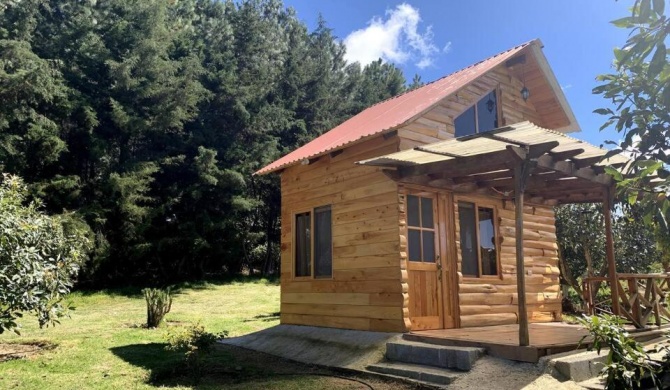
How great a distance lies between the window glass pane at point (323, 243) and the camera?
29.9 feet

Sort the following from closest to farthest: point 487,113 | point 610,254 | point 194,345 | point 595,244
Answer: point 194,345
point 610,254
point 487,113
point 595,244

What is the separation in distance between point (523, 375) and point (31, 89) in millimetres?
19765

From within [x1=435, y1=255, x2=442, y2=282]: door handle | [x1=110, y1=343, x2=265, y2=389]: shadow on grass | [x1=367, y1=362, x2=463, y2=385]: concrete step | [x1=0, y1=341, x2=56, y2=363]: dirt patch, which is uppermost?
[x1=435, y1=255, x2=442, y2=282]: door handle

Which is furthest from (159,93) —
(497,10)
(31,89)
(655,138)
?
(655,138)

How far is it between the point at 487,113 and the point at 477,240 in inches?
112

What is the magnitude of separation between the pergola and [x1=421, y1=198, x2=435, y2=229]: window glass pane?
33 cm

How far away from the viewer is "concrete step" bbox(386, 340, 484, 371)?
19.6 feet

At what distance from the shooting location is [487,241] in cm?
926

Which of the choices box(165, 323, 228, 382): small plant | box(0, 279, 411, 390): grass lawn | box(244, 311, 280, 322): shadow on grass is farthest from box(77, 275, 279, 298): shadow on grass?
box(165, 323, 228, 382): small plant

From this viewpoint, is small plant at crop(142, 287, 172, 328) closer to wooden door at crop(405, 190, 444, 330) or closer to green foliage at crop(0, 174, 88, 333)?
green foliage at crop(0, 174, 88, 333)

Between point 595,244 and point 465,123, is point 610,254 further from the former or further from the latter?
point 595,244

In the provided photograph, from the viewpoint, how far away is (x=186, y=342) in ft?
22.5

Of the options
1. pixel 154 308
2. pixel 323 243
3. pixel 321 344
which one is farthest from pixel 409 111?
pixel 154 308


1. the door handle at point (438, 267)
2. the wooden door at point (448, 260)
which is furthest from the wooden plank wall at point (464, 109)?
the door handle at point (438, 267)
